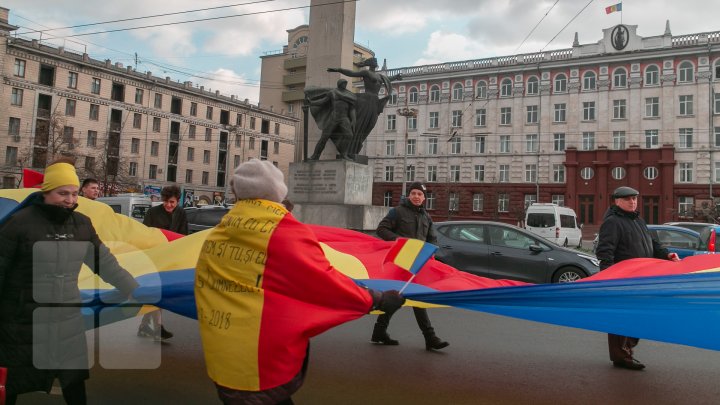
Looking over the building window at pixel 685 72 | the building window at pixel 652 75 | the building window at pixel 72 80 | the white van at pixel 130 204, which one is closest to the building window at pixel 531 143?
the building window at pixel 652 75

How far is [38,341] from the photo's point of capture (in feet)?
10.6

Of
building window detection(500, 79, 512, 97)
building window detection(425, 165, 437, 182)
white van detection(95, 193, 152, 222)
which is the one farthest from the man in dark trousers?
building window detection(425, 165, 437, 182)

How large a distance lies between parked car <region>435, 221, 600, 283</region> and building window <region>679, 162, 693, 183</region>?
4458 cm

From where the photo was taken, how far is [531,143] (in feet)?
180

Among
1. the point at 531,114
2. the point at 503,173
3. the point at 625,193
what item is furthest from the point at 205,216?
the point at 531,114

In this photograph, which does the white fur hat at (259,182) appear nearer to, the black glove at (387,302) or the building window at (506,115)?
the black glove at (387,302)

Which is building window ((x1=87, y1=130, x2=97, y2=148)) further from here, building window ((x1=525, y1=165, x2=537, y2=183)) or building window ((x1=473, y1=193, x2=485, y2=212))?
building window ((x1=525, y1=165, x2=537, y2=183))

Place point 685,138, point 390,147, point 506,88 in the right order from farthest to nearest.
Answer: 1. point 390,147
2. point 506,88
3. point 685,138

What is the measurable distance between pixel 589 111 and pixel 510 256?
47.1 meters

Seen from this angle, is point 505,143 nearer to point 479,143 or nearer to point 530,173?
point 479,143

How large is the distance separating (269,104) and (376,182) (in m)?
33.2

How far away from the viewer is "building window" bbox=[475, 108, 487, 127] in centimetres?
5750

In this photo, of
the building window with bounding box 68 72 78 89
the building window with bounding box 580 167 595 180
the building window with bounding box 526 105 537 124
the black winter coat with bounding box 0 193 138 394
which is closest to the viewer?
the black winter coat with bounding box 0 193 138 394

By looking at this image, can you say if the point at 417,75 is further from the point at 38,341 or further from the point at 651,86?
the point at 38,341
